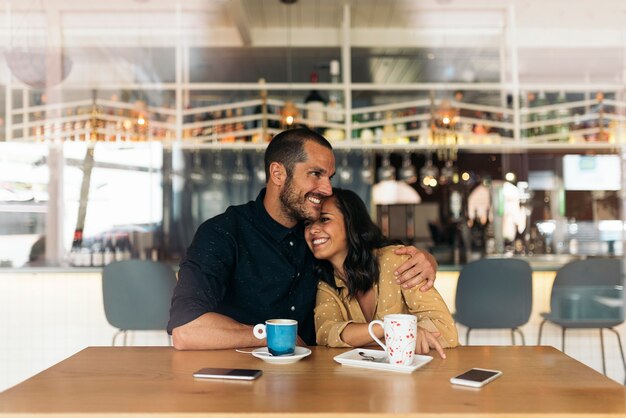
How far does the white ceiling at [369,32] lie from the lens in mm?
4039

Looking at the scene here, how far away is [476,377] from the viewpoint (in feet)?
3.34

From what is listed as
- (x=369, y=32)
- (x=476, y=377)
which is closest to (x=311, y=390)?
(x=476, y=377)

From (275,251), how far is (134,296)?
4.01 feet

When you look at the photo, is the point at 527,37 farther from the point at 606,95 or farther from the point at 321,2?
the point at 321,2

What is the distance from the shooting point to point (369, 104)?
455 centimetres

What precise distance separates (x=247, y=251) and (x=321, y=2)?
2779mm

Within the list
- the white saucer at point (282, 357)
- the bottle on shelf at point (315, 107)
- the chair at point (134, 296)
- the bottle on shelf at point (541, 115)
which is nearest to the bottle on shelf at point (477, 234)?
the bottle on shelf at point (541, 115)

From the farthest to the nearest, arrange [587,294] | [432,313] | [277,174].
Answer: [587,294] < [277,174] < [432,313]

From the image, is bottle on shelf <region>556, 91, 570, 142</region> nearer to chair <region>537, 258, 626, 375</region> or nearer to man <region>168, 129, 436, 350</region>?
chair <region>537, 258, 626, 375</region>

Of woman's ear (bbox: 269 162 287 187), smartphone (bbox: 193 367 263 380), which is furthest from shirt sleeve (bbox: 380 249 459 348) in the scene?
smartphone (bbox: 193 367 263 380)

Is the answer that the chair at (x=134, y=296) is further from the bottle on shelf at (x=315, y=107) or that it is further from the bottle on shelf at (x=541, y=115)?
the bottle on shelf at (x=541, y=115)

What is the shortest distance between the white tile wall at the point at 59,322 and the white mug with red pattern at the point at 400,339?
213cm

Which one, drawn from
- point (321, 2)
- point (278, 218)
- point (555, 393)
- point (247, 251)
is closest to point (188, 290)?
point (247, 251)

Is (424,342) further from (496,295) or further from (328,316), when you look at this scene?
(496,295)
